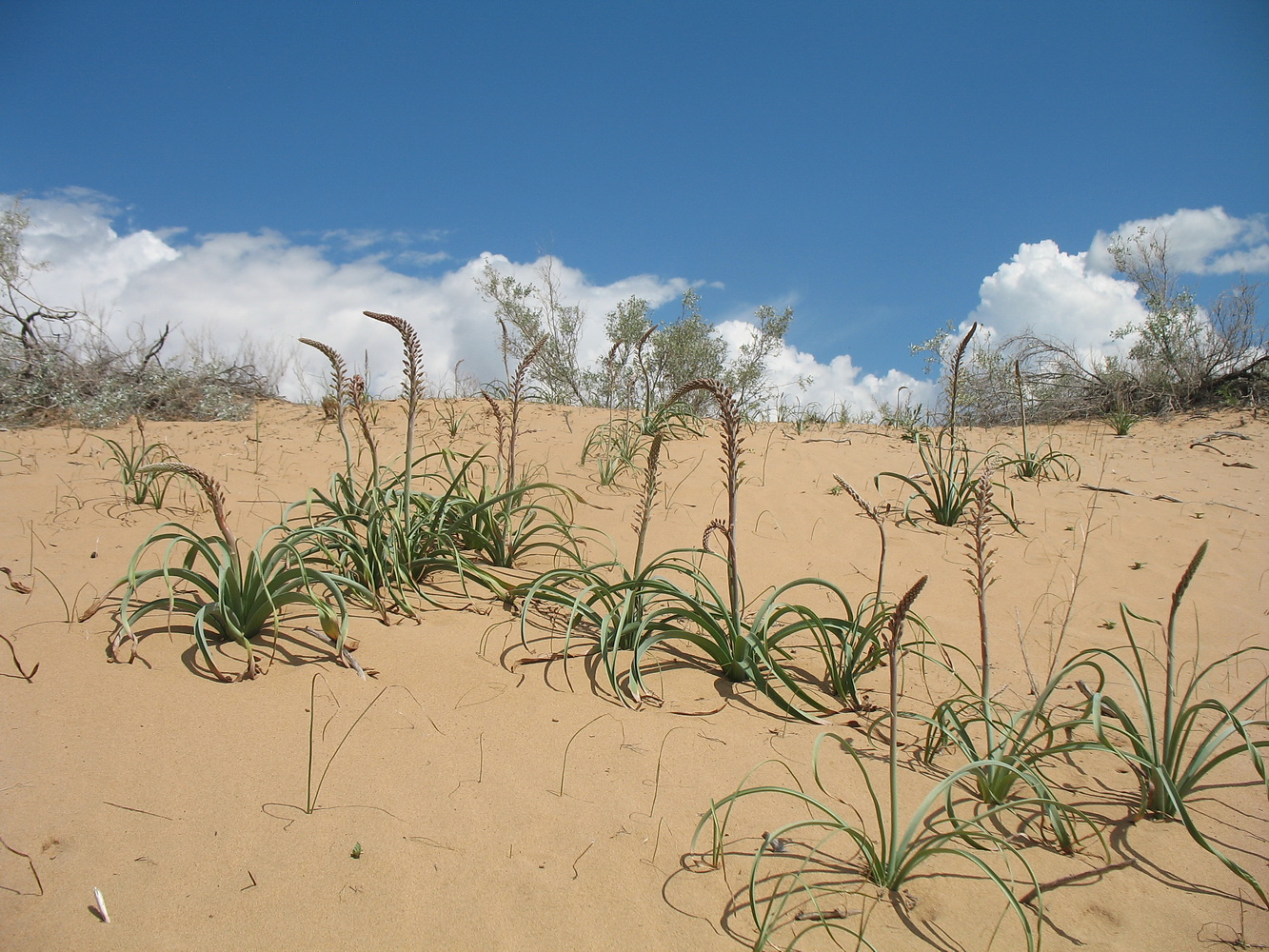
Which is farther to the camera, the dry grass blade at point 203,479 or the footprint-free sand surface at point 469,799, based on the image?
the dry grass blade at point 203,479

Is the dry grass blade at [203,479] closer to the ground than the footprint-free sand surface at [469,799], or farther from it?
farther from it

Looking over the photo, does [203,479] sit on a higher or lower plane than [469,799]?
higher

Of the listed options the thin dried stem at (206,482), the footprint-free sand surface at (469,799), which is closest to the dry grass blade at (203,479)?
the thin dried stem at (206,482)

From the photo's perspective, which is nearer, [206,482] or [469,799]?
[469,799]

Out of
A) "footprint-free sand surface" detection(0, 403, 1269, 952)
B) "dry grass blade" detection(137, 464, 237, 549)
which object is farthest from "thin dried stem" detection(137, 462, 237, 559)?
"footprint-free sand surface" detection(0, 403, 1269, 952)

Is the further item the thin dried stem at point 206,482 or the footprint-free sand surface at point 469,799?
the thin dried stem at point 206,482

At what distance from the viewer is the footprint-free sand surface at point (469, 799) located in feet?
4.96

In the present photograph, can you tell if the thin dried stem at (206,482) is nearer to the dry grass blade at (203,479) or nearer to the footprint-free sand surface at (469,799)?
the dry grass blade at (203,479)

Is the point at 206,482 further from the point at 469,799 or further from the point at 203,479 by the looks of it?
the point at 469,799

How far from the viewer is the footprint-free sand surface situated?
151 cm

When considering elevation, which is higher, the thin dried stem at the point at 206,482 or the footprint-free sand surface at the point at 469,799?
the thin dried stem at the point at 206,482

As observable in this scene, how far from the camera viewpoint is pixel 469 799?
189cm

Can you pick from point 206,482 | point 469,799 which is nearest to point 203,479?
point 206,482

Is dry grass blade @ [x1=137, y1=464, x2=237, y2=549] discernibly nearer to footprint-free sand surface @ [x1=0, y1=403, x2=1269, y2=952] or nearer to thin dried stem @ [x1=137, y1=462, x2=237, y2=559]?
thin dried stem @ [x1=137, y1=462, x2=237, y2=559]
